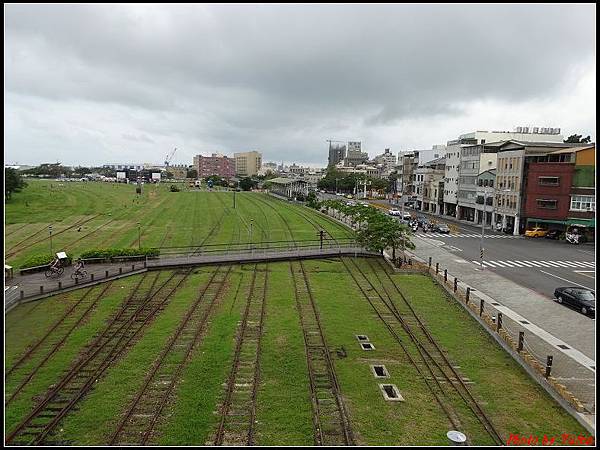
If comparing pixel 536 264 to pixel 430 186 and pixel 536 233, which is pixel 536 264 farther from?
pixel 430 186

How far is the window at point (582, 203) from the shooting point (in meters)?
56.2

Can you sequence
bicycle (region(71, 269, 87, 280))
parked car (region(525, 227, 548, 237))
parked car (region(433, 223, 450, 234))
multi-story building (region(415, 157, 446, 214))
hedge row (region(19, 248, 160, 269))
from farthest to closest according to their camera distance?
multi-story building (region(415, 157, 446, 214)) < parked car (region(433, 223, 450, 234)) < parked car (region(525, 227, 548, 237)) < hedge row (region(19, 248, 160, 269)) < bicycle (region(71, 269, 87, 280))

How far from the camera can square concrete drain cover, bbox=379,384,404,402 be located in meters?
14.8

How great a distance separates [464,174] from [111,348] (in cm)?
7378

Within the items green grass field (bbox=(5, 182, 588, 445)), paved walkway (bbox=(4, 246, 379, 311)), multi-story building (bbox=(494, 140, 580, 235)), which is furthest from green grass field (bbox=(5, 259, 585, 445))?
multi-story building (bbox=(494, 140, 580, 235))

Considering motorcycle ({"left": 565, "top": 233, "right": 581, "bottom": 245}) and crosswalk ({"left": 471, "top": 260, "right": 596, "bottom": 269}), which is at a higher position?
motorcycle ({"left": 565, "top": 233, "right": 581, "bottom": 245})

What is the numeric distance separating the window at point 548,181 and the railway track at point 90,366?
5235cm

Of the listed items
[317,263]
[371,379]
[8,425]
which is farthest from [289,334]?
[317,263]

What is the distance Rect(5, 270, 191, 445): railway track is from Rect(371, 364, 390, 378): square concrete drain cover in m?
9.92

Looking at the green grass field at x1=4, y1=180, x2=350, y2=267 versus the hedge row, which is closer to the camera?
the hedge row

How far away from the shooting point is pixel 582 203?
57031mm

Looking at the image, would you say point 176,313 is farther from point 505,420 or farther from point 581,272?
point 581,272

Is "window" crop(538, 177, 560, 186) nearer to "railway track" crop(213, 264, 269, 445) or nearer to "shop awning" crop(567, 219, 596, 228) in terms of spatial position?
"shop awning" crop(567, 219, 596, 228)

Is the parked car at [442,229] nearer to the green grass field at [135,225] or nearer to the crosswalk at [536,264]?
the green grass field at [135,225]
